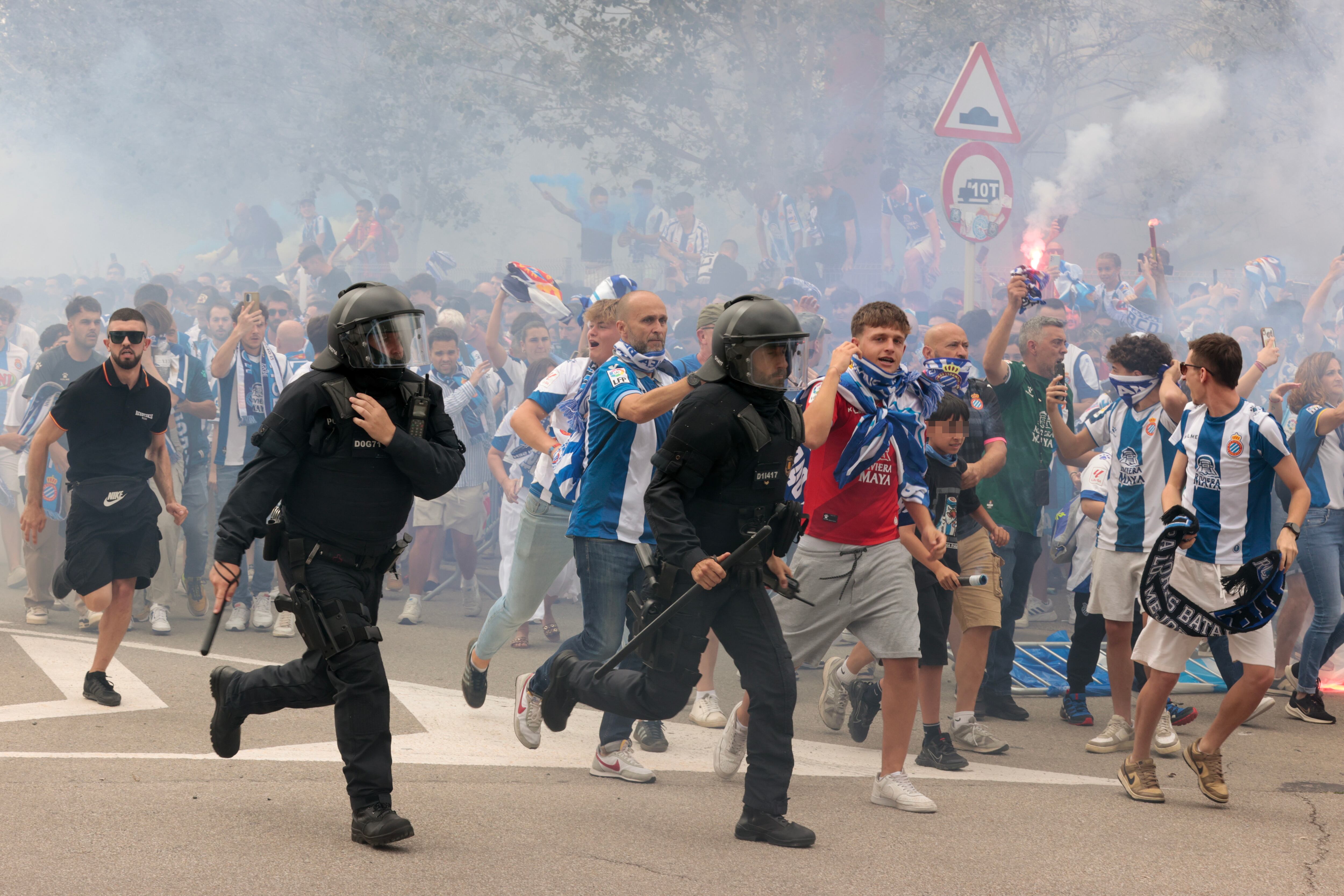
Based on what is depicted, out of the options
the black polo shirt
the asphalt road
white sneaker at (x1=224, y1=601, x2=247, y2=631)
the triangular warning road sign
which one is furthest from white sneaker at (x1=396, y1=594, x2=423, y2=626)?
the triangular warning road sign

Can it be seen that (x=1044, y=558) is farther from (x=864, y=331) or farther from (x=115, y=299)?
(x=115, y=299)

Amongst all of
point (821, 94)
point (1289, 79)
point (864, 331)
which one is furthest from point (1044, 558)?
point (1289, 79)

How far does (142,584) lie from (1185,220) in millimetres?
22048

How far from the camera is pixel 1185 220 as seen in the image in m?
23.8

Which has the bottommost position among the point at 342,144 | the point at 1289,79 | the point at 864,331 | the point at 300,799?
the point at 300,799

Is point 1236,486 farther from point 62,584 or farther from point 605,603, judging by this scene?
point 62,584

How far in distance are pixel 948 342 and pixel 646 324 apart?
1.58 m

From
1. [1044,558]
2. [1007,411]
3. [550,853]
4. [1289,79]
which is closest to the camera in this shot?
[550,853]

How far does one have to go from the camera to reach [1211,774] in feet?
16.1

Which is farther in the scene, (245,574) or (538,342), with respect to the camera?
(538,342)

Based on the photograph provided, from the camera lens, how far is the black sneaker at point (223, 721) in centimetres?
430

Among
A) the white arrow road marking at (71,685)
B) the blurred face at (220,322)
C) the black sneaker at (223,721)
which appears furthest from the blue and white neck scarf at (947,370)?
the blurred face at (220,322)

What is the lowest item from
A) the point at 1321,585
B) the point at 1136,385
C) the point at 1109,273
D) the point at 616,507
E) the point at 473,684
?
the point at 473,684

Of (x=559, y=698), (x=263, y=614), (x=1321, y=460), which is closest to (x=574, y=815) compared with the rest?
(x=559, y=698)
